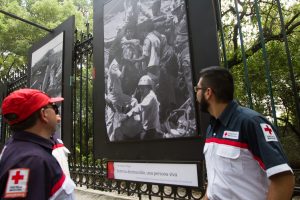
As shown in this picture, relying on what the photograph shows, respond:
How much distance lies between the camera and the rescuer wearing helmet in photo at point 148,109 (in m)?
3.42

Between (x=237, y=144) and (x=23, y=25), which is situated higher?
(x=23, y=25)

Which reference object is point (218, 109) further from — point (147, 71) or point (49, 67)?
point (49, 67)

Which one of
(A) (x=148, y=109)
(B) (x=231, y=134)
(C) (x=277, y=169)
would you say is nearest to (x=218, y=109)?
(B) (x=231, y=134)

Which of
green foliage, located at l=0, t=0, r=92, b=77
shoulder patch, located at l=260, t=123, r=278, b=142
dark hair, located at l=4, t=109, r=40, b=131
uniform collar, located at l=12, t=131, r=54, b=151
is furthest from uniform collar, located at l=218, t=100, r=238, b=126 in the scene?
green foliage, located at l=0, t=0, r=92, b=77

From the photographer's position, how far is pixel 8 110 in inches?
66.8

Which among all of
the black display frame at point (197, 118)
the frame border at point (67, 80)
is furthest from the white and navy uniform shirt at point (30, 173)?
the frame border at point (67, 80)

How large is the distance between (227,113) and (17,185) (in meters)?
1.37

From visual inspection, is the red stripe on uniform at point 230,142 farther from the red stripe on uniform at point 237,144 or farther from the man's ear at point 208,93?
the man's ear at point 208,93

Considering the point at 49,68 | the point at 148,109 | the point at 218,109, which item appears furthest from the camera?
the point at 49,68

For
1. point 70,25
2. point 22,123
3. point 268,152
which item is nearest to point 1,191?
point 22,123

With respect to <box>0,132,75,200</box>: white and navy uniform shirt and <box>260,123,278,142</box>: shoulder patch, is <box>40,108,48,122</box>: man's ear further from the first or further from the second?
<box>260,123,278,142</box>: shoulder patch

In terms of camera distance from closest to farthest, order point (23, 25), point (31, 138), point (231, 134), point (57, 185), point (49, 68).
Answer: point (57, 185)
point (31, 138)
point (231, 134)
point (49, 68)
point (23, 25)

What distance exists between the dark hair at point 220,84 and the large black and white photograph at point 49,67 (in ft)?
12.9

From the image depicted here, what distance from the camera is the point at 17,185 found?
4.66 feet
